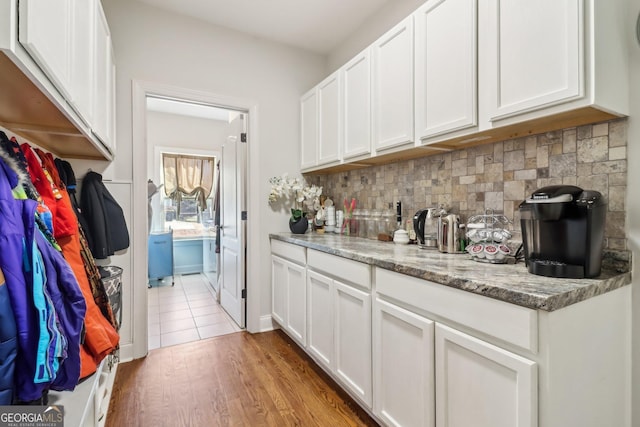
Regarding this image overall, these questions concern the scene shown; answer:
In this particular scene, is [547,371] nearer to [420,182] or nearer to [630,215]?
[630,215]

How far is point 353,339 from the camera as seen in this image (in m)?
1.71

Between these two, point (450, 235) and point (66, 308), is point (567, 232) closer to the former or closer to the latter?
point (450, 235)

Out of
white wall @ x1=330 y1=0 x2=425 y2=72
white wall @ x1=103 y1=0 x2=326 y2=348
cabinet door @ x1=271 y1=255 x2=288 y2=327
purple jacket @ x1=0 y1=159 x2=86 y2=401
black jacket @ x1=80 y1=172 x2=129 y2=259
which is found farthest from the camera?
cabinet door @ x1=271 y1=255 x2=288 y2=327

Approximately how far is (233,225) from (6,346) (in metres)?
2.33

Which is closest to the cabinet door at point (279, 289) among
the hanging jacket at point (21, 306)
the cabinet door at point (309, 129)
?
the cabinet door at point (309, 129)

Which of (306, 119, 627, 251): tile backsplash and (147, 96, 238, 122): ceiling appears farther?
(147, 96, 238, 122): ceiling

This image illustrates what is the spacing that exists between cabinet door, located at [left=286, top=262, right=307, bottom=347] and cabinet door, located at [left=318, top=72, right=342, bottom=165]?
0.96m

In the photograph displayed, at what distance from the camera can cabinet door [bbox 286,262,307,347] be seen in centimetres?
228

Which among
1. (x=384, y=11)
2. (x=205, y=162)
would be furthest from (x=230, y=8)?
(x=205, y=162)

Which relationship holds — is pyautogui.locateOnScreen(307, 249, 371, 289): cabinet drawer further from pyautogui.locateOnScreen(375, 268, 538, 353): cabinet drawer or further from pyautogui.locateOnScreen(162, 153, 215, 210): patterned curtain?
pyautogui.locateOnScreen(162, 153, 215, 210): patterned curtain

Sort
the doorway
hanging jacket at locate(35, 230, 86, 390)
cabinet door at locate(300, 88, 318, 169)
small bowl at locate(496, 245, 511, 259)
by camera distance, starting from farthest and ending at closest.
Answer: the doorway
cabinet door at locate(300, 88, 318, 169)
small bowl at locate(496, 245, 511, 259)
hanging jacket at locate(35, 230, 86, 390)

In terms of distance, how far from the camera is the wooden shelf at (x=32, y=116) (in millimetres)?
882

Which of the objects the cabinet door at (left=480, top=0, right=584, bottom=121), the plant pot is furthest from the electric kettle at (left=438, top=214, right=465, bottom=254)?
the plant pot

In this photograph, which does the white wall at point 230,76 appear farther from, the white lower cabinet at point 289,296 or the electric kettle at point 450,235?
the electric kettle at point 450,235
